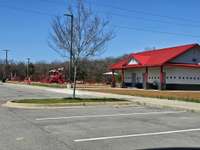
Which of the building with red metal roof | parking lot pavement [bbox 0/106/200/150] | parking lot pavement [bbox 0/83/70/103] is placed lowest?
parking lot pavement [bbox 0/106/200/150]

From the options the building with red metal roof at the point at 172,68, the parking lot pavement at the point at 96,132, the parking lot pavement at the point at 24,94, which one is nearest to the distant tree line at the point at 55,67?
the building with red metal roof at the point at 172,68

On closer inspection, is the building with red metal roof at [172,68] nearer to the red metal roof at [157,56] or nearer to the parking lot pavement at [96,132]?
the red metal roof at [157,56]

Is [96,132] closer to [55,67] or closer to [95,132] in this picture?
[95,132]

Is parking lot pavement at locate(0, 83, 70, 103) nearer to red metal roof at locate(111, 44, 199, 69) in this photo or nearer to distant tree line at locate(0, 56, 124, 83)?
red metal roof at locate(111, 44, 199, 69)

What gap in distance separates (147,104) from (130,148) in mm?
12467

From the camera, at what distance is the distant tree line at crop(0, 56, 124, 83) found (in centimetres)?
8325

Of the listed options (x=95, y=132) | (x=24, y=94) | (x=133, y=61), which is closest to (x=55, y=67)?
(x=133, y=61)

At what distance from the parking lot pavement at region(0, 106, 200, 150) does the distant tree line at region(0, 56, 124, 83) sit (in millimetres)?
45122

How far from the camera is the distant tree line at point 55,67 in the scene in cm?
8325

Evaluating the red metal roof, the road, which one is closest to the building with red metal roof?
the red metal roof

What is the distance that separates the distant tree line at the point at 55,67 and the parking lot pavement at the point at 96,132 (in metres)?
45.1

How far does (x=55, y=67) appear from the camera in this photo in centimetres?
11638

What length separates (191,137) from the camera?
33.6 feet

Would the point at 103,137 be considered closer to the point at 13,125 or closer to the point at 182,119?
the point at 13,125
